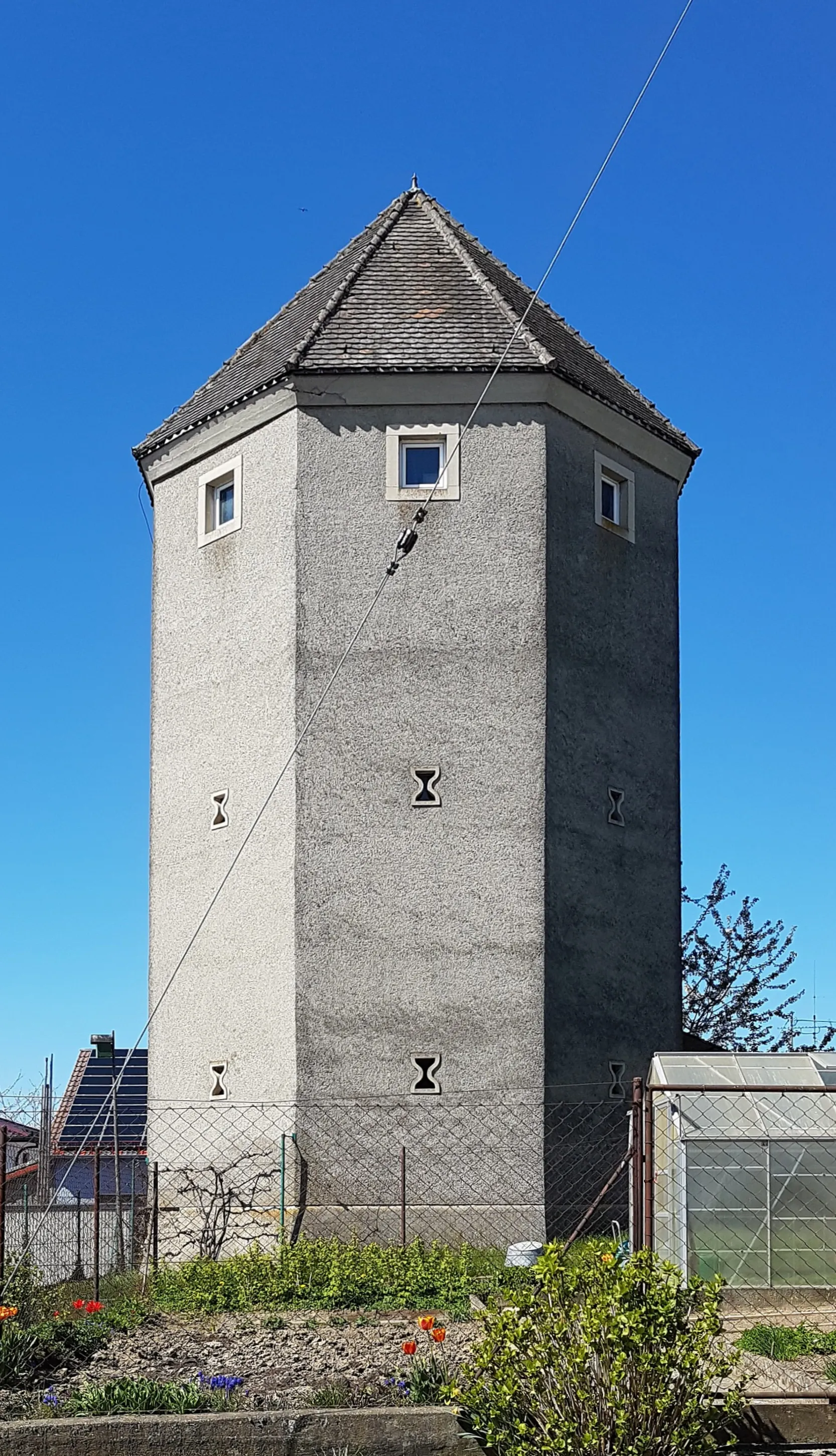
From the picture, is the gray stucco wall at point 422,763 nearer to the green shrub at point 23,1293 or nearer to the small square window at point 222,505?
the small square window at point 222,505

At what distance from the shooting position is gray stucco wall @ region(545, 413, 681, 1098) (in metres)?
16.1

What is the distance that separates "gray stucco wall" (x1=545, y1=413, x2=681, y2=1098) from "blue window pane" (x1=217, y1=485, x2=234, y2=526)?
3840 millimetres

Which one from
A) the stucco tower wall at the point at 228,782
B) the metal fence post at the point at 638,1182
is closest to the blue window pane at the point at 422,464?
the stucco tower wall at the point at 228,782

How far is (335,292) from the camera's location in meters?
18.3

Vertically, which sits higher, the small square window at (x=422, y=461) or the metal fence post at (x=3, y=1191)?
the small square window at (x=422, y=461)

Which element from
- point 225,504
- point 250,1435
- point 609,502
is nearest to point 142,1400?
point 250,1435

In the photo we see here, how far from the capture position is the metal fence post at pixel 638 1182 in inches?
340

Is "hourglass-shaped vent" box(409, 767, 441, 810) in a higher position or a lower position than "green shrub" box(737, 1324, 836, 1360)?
higher

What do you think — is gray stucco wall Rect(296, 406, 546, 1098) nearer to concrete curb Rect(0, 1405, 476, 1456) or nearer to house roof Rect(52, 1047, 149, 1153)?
concrete curb Rect(0, 1405, 476, 1456)

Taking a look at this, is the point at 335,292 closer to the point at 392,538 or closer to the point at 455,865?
the point at 392,538

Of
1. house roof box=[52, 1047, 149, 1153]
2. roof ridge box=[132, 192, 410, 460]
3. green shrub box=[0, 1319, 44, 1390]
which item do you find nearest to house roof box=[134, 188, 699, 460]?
roof ridge box=[132, 192, 410, 460]

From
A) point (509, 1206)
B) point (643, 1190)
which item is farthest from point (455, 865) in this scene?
point (643, 1190)

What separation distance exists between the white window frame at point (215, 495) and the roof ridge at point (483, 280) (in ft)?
11.7

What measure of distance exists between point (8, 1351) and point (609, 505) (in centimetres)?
1234
